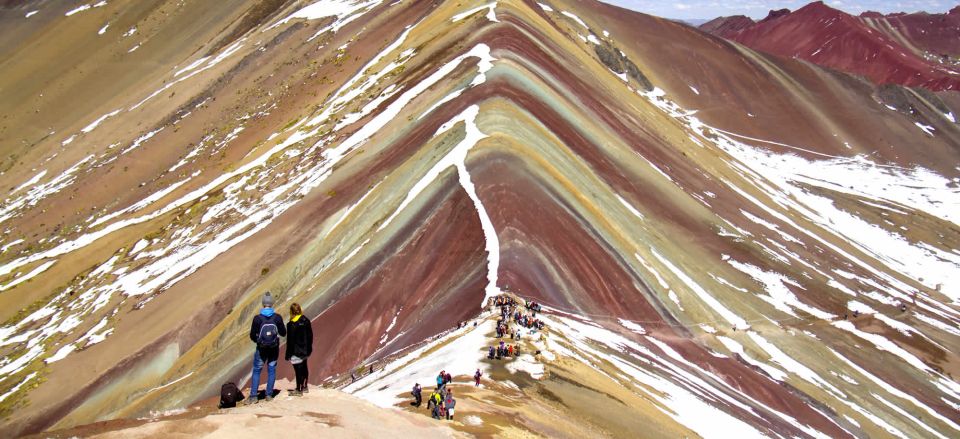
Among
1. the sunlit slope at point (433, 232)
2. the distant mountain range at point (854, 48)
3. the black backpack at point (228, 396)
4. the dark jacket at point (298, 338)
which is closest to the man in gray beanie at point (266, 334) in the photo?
the dark jacket at point (298, 338)

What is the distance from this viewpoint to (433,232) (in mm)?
32375

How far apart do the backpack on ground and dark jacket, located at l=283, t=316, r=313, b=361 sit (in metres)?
0.41

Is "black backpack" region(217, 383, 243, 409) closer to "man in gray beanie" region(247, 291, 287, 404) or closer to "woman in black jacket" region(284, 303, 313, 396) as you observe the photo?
"man in gray beanie" region(247, 291, 287, 404)

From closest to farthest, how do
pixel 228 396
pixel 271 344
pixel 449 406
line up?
pixel 271 344, pixel 228 396, pixel 449 406

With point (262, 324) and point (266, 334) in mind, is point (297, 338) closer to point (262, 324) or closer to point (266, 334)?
point (266, 334)

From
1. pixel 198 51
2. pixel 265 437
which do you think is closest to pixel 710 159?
pixel 265 437

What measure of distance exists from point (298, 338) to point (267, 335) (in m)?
0.66

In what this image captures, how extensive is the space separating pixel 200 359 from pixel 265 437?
23.5 m

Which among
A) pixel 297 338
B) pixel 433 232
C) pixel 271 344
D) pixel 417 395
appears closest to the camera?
pixel 271 344

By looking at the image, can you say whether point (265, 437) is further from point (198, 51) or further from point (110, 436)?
point (198, 51)

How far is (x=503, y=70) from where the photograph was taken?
51.0 m

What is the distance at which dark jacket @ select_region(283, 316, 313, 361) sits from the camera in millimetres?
13750

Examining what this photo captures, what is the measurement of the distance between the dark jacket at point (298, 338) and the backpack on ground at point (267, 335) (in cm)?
41

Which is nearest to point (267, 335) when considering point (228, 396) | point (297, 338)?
point (297, 338)
